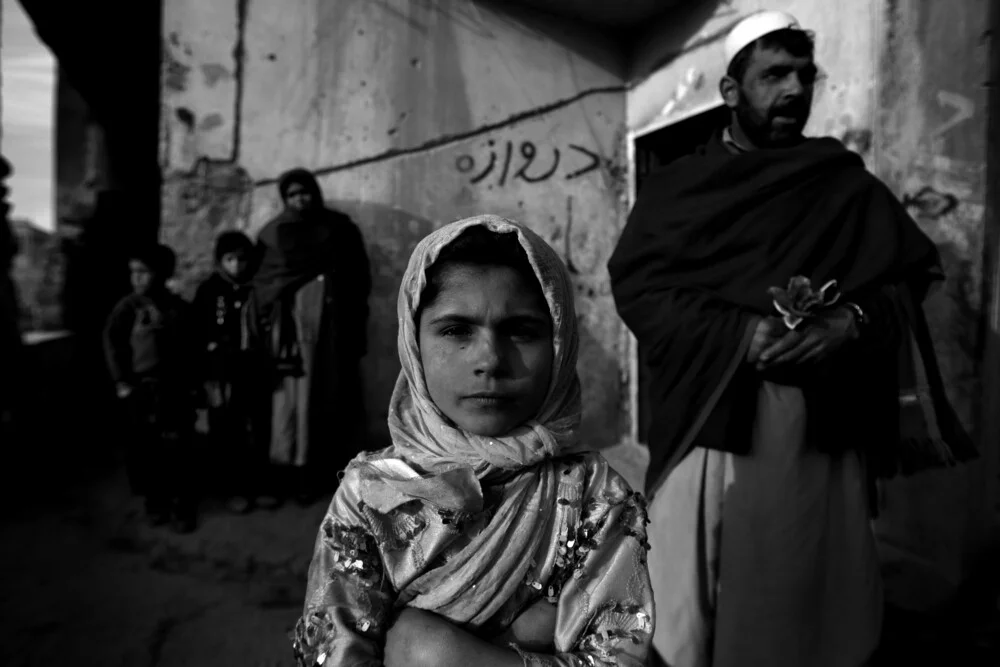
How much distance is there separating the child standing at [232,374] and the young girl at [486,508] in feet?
9.38

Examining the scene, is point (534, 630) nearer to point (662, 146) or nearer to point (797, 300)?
point (797, 300)

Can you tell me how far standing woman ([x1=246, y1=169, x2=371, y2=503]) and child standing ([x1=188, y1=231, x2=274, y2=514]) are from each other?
0.31ft

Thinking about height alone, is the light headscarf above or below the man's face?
below

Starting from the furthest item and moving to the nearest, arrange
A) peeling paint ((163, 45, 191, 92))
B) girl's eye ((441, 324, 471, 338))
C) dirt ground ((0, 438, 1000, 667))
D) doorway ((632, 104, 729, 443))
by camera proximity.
→ doorway ((632, 104, 729, 443))
peeling paint ((163, 45, 191, 92))
dirt ground ((0, 438, 1000, 667))
girl's eye ((441, 324, 471, 338))

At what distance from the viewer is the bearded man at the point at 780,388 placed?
1.75 metres

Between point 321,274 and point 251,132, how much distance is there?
1165mm

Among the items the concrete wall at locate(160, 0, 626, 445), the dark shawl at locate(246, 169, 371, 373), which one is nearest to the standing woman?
the dark shawl at locate(246, 169, 371, 373)

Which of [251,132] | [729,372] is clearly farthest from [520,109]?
[729,372]

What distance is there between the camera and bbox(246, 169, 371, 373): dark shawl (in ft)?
11.9

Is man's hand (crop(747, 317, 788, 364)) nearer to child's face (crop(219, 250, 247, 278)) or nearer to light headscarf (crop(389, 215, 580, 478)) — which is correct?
light headscarf (crop(389, 215, 580, 478))

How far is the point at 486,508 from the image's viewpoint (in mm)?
1027

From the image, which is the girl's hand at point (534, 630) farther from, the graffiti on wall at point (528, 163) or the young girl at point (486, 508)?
the graffiti on wall at point (528, 163)

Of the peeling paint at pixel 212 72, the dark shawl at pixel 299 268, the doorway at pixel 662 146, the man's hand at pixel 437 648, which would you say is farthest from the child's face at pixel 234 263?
the man's hand at pixel 437 648

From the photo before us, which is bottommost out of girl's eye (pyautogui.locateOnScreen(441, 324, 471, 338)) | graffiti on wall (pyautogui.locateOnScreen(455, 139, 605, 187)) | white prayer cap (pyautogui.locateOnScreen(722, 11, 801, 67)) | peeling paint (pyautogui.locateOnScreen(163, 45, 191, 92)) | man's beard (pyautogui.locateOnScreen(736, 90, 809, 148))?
girl's eye (pyautogui.locateOnScreen(441, 324, 471, 338))
